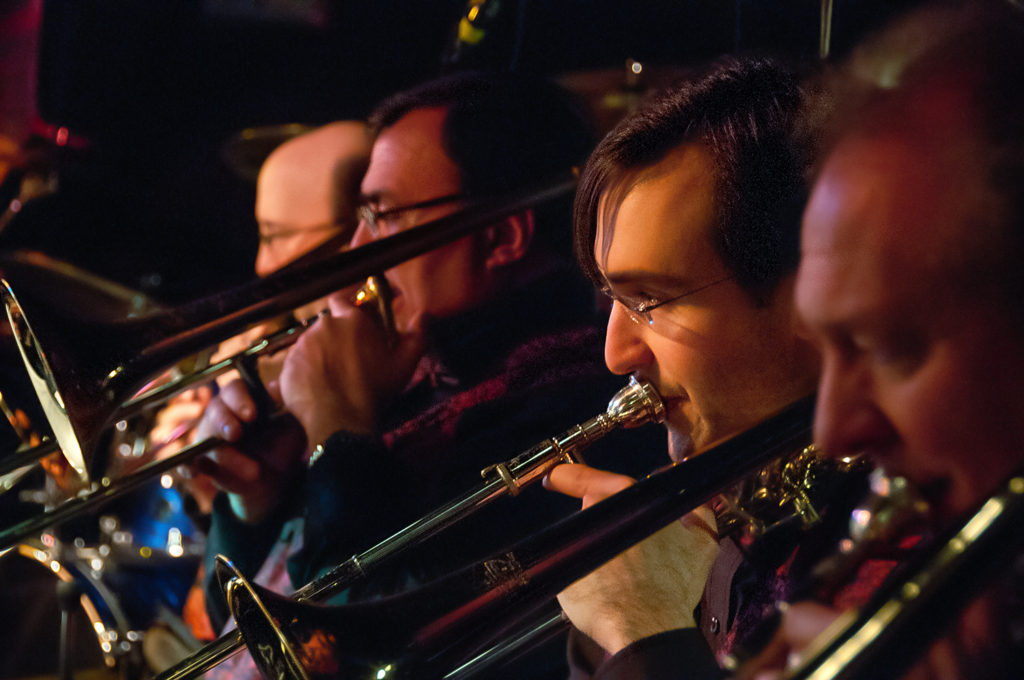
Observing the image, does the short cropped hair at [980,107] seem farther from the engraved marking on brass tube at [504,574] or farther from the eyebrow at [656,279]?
the engraved marking on brass tube at [504,574]

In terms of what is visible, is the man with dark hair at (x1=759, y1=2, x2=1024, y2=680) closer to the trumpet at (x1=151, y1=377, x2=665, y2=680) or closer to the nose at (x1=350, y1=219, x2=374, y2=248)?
the trumpet at (x1=151, y1=377, x2=665, y2=680)

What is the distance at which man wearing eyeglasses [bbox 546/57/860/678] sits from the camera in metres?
0.73

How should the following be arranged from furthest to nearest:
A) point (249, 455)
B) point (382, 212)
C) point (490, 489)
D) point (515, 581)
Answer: point (249, 455)
point (382, 212)
point (490, 489)
point (515, 581)

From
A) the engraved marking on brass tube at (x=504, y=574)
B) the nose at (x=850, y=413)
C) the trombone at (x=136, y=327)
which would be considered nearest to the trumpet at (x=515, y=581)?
the engraved marking on brass tube at (x=504, y=574)

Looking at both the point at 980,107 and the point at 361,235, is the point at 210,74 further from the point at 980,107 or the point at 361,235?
the point at 980,107

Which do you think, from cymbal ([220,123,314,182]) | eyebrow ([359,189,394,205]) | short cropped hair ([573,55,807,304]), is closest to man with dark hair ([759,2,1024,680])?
short cropped hair ([573,55,807,304])

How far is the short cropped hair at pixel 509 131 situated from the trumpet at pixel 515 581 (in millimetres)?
668

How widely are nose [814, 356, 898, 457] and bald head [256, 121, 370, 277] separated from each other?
3.88 ft

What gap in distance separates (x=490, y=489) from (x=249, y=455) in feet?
2.52

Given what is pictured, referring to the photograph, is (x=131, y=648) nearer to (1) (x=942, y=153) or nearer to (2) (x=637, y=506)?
(2) (x=637, y=506)

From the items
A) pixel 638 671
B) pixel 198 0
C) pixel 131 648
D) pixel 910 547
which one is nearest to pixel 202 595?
pixel 131 648

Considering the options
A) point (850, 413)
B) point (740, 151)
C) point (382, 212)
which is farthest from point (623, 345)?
point (382, 212)

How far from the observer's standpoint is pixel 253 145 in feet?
6.23

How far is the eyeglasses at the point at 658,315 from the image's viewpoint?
31.7 inches
